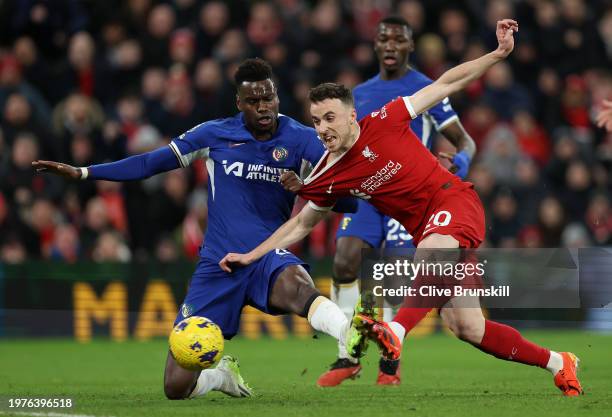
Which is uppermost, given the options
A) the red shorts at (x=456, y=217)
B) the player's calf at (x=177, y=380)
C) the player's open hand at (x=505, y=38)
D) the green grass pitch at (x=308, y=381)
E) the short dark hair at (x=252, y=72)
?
the player's open hand at (x=505, y=38)

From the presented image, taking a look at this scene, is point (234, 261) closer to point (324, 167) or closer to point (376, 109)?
point (324, 167)

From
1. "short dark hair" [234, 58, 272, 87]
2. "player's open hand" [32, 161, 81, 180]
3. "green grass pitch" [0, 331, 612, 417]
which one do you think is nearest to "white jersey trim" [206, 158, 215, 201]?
"short dark hair" [234, 58, 272, 87]

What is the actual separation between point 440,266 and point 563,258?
1885 mm

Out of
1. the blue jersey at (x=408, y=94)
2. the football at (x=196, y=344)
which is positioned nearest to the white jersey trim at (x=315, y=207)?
the football at (x=196, y=344)

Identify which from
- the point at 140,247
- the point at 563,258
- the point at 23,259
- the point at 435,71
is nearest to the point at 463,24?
the point at 435,71

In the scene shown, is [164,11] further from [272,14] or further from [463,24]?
[463,24]

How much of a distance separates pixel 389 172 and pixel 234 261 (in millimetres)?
1216

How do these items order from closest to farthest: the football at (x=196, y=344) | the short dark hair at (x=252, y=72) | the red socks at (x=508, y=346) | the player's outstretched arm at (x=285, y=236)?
the football at (x=196, y=344)
the red socks at (x=508, y=346)
the player's outstretched arm at (x=285, y=236)
the short dark hair at (x=252, y=72)

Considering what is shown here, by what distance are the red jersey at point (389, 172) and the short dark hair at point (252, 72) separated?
825 mm

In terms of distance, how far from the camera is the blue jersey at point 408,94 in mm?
10422

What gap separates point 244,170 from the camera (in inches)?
346

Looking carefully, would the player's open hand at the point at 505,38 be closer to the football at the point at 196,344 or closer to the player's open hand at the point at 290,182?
the player's open hand at the point at 290,182

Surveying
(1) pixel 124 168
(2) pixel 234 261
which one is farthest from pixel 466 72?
(1) pixel 124 168

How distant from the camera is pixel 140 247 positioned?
51.9 ft
